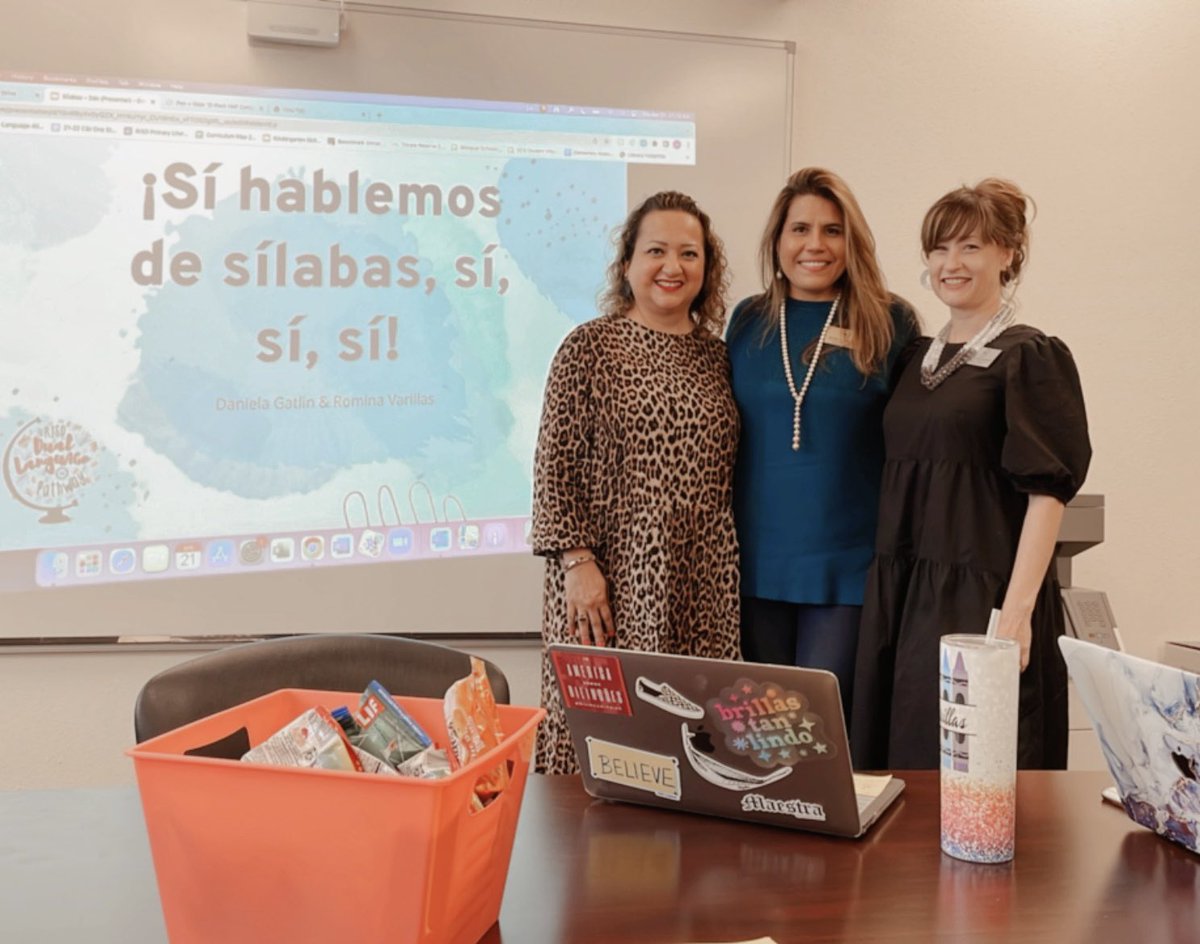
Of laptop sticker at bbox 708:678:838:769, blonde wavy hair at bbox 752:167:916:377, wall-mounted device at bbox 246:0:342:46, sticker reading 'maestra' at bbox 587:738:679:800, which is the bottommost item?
sticker reading 'maestra' at bbox 587:738:679:800

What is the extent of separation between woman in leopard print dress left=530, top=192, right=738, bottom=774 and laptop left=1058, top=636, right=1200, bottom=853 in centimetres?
104

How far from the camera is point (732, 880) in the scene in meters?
0.95

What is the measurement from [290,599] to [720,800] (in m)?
1.73

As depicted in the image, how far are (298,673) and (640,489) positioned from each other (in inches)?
32.6

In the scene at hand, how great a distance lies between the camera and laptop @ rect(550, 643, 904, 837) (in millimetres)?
1029

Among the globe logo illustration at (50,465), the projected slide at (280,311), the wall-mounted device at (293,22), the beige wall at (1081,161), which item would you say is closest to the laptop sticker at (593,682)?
the projected slide at (280,311)

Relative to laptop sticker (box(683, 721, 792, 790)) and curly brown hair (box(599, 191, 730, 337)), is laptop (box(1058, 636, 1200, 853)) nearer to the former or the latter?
laptop sticker (box(683, 721, 792, 790))

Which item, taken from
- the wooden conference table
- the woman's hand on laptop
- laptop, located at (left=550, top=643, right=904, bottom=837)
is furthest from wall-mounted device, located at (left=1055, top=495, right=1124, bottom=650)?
laptop, located at (left=550, top=643, right=904, bottom=837)

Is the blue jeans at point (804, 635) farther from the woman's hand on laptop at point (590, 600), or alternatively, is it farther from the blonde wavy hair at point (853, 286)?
the blonde wavy hair at point (853, 286)

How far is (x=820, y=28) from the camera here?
2861mm

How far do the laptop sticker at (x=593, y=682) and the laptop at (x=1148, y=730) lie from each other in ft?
1.43

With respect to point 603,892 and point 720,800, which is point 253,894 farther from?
point 720,800

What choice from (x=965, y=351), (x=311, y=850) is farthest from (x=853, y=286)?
(x=311, y=850)

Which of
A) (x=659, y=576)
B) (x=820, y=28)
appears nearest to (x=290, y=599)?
(x=659, y=576)
